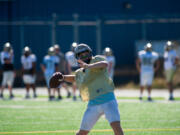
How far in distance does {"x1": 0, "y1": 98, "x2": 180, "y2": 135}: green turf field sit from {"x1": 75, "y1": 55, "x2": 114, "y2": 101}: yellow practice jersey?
2644mm

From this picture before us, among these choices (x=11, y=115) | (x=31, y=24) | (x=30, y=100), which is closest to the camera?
(x=11, y=115)

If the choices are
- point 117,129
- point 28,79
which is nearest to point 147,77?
point 28,79

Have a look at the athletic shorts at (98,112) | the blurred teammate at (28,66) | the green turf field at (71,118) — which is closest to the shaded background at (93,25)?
the blurred teammate at (28,66)

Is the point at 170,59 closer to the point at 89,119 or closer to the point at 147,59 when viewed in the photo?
the point at 147,59

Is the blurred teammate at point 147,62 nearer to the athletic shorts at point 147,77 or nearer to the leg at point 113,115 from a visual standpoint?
the athletic shorts at point 147,77

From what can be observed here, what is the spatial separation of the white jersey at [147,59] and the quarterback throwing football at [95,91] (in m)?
10.5

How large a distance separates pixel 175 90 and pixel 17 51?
9042 millimetres

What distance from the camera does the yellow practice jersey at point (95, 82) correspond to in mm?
7641

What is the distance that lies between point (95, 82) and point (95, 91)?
5.4 inches

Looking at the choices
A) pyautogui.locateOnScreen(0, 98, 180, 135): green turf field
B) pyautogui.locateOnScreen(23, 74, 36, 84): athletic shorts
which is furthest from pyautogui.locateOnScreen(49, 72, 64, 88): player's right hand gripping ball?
pyautogui.locateOnScreen(23, 74, 36, 84): athletic shorts

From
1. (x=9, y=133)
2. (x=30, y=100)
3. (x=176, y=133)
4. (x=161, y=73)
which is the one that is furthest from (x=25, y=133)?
(x=161, y=73)

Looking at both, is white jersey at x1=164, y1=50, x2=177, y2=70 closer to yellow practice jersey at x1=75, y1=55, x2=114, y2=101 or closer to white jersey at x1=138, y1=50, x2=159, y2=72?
white jersey at x1=138, y1=50, x2=159, y2=72

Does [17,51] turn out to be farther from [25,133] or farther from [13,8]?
[25,133]

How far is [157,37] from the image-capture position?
27516mm
